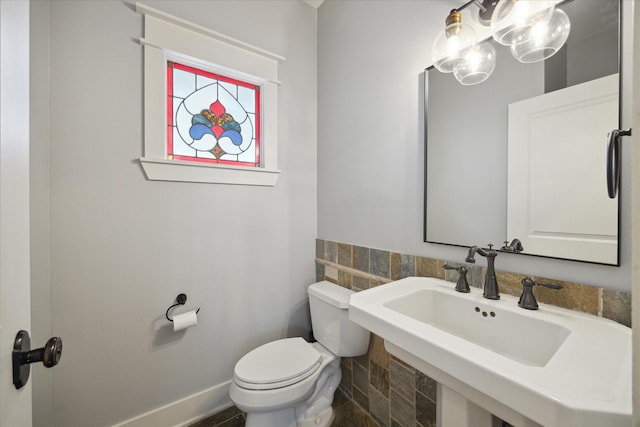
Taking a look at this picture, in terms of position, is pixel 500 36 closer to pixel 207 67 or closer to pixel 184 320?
pixel 207 67

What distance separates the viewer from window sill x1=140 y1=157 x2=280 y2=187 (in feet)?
4.28

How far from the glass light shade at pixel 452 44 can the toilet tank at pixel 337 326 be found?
124 cm

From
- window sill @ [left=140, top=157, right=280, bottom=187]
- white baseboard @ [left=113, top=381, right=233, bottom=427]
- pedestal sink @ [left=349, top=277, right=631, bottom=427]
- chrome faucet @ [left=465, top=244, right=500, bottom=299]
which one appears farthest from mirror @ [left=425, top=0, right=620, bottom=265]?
white baseboard @ [left=113, top=381, right=233, bottom=427]

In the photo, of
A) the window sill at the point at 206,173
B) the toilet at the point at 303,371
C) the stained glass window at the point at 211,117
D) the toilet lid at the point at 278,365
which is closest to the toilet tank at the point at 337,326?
the toilet at the point at 303,371

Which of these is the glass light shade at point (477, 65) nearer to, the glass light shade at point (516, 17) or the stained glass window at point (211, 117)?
the glass light shade at point (516, 17)

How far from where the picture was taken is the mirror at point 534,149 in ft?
2.38

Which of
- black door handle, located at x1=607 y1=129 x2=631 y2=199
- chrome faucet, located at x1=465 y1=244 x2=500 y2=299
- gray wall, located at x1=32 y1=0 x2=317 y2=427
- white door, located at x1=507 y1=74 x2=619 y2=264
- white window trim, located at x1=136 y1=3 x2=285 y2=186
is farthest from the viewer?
white window trim, located at x1=136 y1=3 x2=285 y2=186

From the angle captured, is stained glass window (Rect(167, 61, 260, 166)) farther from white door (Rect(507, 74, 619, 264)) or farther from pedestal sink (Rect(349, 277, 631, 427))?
white door (Rect(507, 74, 619, 264))

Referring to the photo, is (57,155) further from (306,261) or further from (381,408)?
(381,408)

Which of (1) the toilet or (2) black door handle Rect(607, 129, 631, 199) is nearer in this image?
(2) black door handle Rect(607, 129, 631, 199)

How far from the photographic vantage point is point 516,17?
2.77ft

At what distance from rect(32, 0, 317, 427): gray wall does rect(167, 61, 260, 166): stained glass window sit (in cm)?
18

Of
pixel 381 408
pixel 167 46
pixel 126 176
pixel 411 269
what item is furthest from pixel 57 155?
pixel 381 408

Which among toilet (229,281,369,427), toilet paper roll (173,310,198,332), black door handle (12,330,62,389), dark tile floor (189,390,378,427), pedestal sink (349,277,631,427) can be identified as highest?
black door handle (12,330,62,389)
